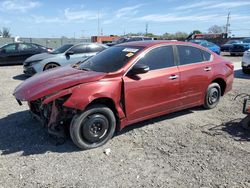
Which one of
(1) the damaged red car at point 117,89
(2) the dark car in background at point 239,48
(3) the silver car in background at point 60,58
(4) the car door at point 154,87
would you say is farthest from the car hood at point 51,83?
(2) the dark car in background at point 239,48

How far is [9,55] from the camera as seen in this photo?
14.5 meters

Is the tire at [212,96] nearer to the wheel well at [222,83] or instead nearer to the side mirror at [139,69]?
the wheel well at [222,83]

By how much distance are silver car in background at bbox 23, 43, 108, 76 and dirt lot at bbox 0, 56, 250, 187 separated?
4634mm

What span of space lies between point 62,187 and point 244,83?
794cm

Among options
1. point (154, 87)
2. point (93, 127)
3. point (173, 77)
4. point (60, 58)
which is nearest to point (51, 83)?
point (93, 127)

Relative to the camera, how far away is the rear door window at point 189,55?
17.5 ft

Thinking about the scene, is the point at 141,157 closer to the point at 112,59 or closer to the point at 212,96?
the point at 112,59

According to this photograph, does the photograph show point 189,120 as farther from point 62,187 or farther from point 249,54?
point 249,54

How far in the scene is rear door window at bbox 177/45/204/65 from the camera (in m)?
5.34

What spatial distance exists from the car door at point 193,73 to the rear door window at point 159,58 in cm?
23

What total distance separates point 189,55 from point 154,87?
135 centimetres

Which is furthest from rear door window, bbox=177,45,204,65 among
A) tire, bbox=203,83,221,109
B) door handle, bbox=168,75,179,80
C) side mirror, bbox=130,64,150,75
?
side mirror, bbox=130,64,150,75

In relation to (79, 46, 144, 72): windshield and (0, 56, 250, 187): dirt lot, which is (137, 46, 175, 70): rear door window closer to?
(79, 46, 144, 72): windshield

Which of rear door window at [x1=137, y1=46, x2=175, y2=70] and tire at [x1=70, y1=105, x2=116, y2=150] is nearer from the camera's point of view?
tire at [x1=70, y1=105, x2=116, y2=150]
